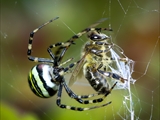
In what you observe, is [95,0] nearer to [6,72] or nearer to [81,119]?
[81,119]

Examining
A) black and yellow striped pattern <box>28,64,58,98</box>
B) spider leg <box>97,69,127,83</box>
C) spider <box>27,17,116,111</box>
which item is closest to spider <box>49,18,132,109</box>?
spider leg <box>97,69,127,83</box>

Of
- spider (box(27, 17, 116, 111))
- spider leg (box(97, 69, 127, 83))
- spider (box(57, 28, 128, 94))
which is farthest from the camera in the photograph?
spider (box(27, 17, 116, 111))

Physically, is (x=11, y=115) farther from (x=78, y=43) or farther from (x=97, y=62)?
(x=97, y=62)

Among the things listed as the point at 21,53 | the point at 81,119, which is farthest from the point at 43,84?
the point at 21,53

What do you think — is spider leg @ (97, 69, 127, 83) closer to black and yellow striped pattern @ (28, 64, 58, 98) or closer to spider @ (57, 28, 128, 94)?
spider @ (57, 28, 128, 94)

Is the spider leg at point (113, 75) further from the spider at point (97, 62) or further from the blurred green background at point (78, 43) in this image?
the blurred green background at point (78, 43)

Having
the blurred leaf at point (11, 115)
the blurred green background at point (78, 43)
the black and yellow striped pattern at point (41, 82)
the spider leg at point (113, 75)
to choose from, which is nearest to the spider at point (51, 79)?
the black and yellow striped pattern at point (41, 82)

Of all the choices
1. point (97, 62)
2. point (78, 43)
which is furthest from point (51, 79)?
point (97, 62)

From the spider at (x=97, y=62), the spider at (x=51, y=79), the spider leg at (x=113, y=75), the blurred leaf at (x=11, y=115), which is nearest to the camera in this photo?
the spider at (x=97, y=62)
